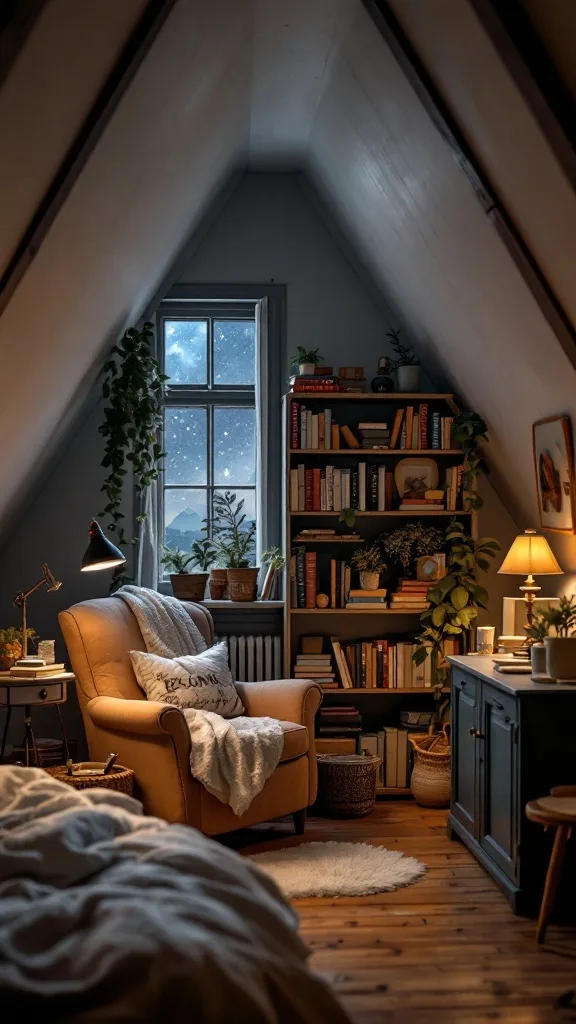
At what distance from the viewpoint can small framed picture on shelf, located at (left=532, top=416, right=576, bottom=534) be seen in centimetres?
421

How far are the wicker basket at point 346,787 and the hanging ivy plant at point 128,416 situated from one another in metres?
1.61

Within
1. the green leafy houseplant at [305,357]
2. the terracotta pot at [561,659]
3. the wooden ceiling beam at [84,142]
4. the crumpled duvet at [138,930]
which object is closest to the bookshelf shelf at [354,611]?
the green leafy houseplant at [305,357]

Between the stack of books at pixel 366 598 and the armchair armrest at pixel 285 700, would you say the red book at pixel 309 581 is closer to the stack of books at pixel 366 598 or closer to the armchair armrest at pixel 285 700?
the stack of books at pixel 366 598

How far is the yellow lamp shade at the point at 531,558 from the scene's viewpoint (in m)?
4.62

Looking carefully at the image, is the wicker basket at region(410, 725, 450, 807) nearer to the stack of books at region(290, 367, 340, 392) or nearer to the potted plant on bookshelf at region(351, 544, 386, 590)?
A: the potted plant on bookshelf at region(351, 544, 386, 590)

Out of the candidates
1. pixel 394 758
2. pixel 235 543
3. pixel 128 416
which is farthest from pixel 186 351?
pixel 394 758

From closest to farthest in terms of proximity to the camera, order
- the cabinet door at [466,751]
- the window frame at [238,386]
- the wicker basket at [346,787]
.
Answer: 1. the cabinet door at [466,751]
2. the wicker basket at [346,787]
3. the window frame at [238,386]

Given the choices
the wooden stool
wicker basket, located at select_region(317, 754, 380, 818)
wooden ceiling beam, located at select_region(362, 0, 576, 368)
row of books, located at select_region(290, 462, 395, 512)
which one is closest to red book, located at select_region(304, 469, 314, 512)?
row of books, located at select_region(290, 462, 395, 512)

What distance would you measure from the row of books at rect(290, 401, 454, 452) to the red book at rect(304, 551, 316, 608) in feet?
1.90

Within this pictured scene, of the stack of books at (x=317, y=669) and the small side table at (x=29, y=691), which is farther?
the stack of books at (x=317, y=669)

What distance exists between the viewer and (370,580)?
213 inches

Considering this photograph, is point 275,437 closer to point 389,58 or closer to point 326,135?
point 326,135

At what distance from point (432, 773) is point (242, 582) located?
54.6 inches

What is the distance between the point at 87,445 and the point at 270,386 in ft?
3.48
